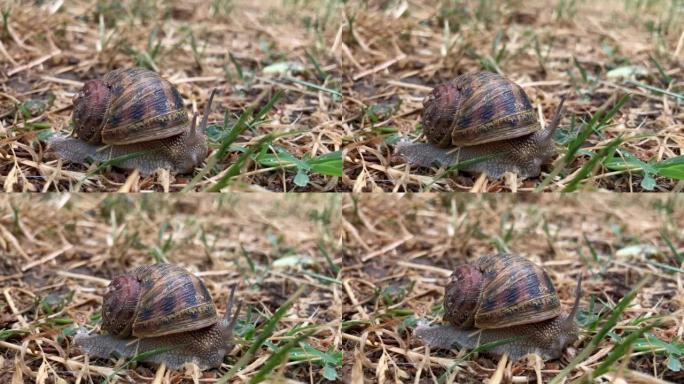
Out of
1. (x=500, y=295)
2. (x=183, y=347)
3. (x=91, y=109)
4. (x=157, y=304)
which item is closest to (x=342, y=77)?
(x=91, y=109)

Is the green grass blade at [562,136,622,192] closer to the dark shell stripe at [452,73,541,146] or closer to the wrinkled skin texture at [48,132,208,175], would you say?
the dark shell stripe at [452,73,541,146]

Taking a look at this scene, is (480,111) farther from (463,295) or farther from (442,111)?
(463,295)

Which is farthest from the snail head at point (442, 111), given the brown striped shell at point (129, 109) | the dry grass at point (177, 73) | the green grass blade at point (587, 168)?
the brown striped shell at point (129, 109)

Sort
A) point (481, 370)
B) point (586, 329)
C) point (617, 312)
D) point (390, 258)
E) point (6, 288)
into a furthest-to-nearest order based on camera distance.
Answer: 1. point (390, 258)
2. point (6, 288)
3. point (586, 329)
4. point (481, 370)
5. point (617, 312)

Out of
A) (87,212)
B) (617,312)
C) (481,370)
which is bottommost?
(87,212)

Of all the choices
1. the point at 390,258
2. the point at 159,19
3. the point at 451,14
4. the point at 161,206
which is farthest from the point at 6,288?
the point at 451,14

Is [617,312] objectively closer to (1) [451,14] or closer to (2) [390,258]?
(2) [390,258]
